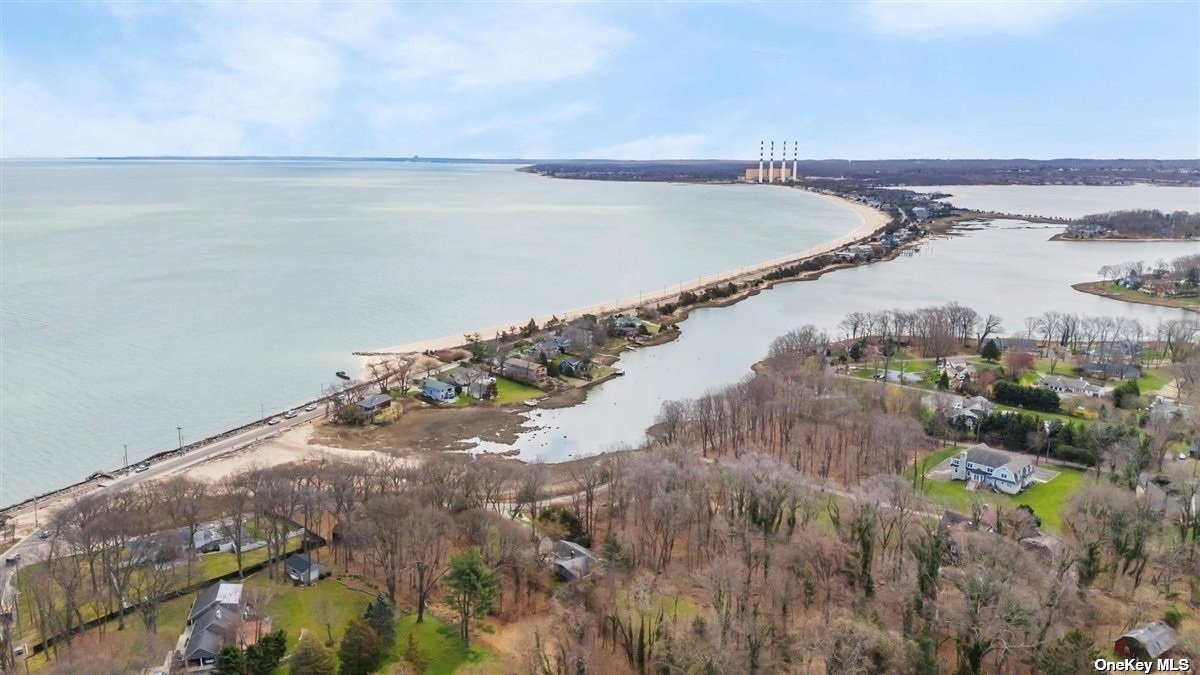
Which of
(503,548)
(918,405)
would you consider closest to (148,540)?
(503,548)

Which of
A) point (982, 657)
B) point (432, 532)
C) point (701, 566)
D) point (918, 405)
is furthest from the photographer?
point (918, 405)

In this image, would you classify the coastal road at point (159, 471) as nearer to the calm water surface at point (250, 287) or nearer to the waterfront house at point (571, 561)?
the calm water surface at point (250, 287)

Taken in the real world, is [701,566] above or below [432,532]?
below

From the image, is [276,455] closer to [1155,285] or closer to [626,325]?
[626,325]

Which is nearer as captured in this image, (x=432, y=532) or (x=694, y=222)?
(x=432, y=532)

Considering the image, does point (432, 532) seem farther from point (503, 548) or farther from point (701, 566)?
point (701, 566)

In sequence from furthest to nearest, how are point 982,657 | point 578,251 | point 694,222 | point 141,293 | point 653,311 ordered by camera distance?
point 694,222 → point 578,251 → point 141,293 → point 653,311 → point 982,657

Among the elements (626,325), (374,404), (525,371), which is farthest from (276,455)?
(626,325)

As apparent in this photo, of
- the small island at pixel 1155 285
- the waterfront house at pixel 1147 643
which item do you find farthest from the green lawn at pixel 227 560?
the small island at pixel 1155 285
